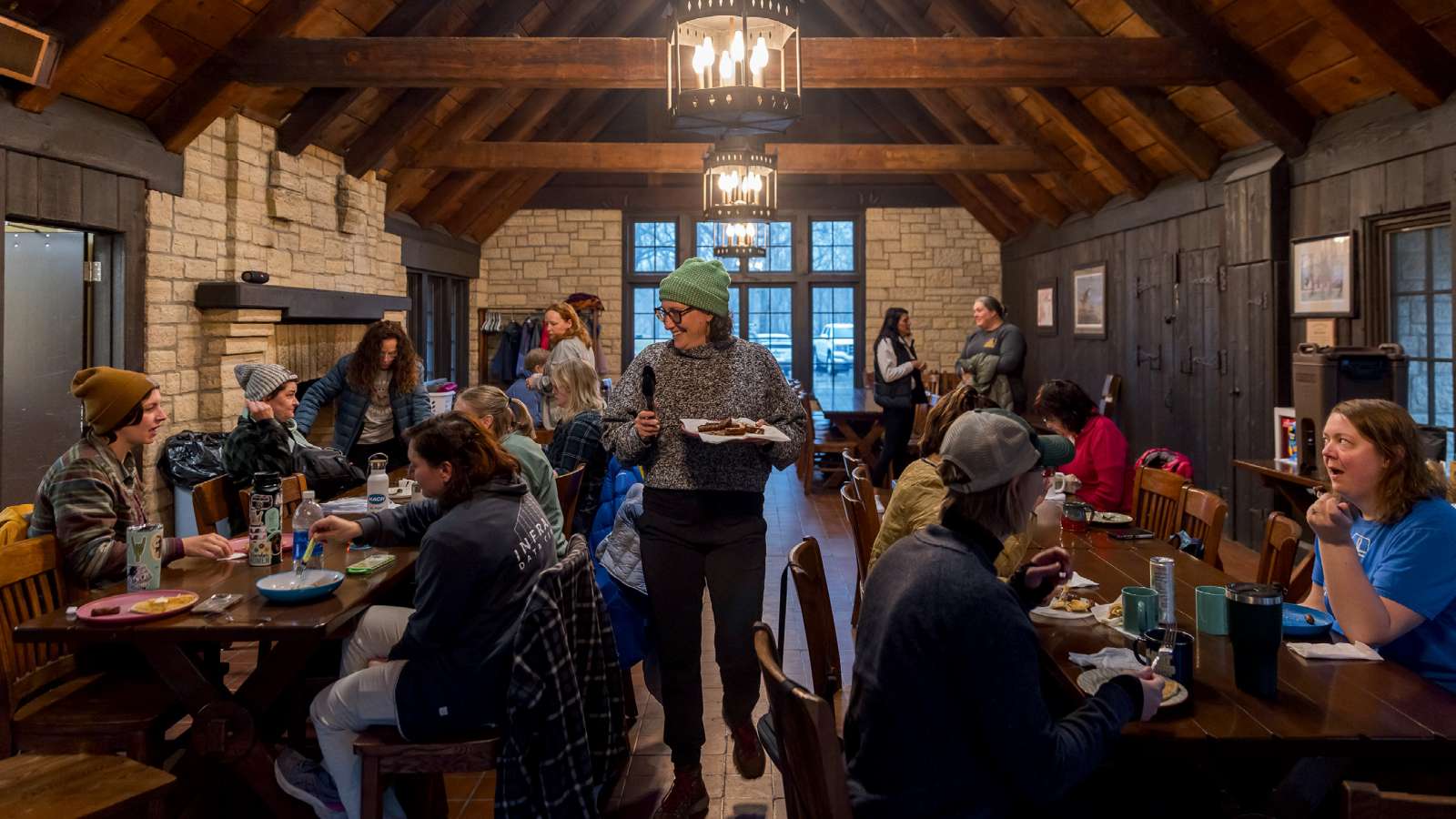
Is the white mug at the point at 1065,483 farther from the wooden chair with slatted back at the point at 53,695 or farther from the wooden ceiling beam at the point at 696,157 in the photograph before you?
the wooden ceiling beam at the point at 696,157

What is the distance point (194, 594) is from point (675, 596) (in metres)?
1.31

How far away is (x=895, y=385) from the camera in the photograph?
8.12 m

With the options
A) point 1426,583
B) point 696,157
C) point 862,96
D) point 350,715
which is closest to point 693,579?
point 350,715

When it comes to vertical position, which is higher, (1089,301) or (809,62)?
(809,62)

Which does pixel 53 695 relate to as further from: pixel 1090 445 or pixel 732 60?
pixel 1090 445

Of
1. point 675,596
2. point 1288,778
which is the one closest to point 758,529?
point 675,596

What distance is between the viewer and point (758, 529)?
3.11m

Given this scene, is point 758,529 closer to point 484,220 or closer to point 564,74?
point 564,74

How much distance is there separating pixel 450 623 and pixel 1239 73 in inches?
222

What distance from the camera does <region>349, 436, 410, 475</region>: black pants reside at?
5.70 meters

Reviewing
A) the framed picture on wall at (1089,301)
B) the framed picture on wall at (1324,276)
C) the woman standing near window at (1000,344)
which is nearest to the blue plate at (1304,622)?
the framed picture on wall at (1324,276)

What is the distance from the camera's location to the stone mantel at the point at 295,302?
19.5ft

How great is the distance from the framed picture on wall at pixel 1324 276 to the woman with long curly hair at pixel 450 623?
5046 millimetres

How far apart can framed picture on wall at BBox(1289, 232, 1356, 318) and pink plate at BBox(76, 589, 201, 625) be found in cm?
588
